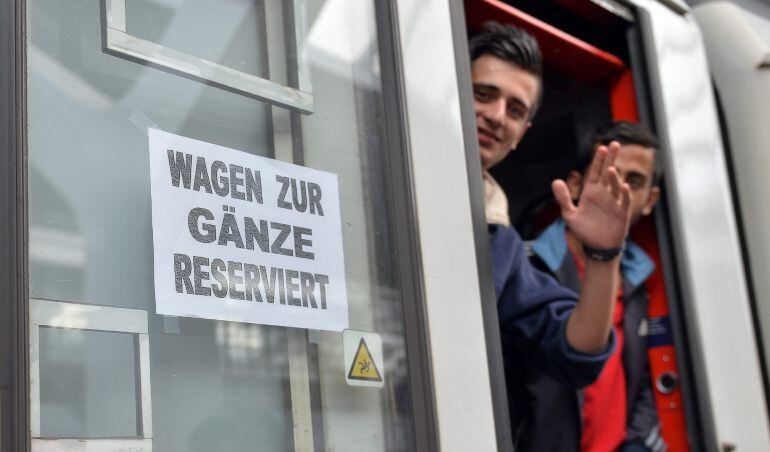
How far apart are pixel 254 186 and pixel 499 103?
47.8 inches

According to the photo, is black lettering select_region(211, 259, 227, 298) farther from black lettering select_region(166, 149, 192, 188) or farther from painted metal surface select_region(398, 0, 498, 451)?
painted metal surface select_region(398, 0, 498, 451)

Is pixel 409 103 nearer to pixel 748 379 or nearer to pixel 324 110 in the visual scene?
pixel 324 110

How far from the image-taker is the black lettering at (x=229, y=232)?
4.54ft

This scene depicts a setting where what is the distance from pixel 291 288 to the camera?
1457mm

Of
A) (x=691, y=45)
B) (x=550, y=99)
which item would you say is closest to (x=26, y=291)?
(x=691, y=45)

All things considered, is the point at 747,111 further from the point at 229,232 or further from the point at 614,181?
the point at 229,232

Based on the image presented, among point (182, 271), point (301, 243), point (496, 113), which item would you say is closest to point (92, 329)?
point (182, 271)

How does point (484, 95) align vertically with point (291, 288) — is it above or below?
above

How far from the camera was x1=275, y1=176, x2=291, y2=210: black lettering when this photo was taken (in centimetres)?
149

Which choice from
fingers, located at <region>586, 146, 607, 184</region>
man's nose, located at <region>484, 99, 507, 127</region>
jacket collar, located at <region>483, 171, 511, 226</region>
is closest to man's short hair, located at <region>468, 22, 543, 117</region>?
man's nose, located at <region>484, 99, 507, 127</region>

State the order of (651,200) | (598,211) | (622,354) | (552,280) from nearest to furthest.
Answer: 1. (598,211)
2. (552,280)
3. (651,200)
4. (622,354)

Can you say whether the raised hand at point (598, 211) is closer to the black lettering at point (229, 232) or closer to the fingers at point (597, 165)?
the fingers at point (597, 165)

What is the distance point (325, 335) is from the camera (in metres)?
1.49

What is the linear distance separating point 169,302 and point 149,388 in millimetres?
102
